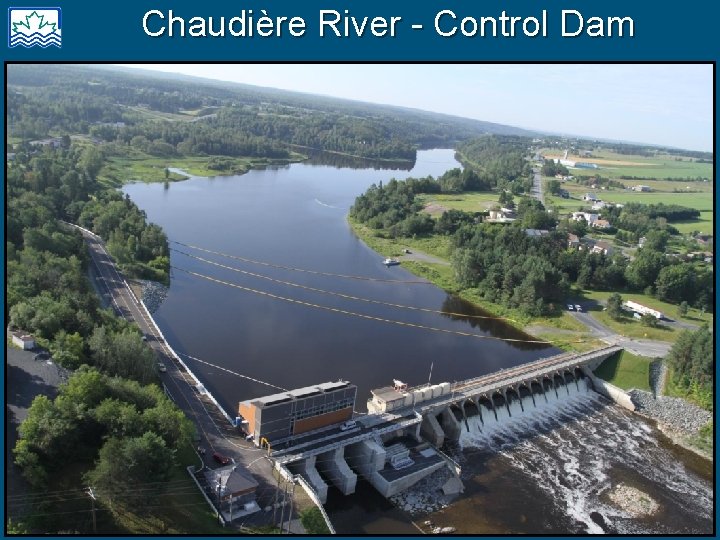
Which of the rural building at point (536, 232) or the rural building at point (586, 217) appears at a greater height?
the rural building at point (586, 217)

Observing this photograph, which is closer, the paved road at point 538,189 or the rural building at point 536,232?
the rural building at point 536,232

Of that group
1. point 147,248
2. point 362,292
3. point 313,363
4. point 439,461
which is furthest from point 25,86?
point 439,461

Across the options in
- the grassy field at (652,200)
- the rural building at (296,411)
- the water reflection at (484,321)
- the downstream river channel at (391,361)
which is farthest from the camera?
the grassy field at (652,200)

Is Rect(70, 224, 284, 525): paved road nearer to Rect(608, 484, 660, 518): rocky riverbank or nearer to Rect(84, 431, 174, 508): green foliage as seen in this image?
Rect(84, 431, 174, 508): green foliage

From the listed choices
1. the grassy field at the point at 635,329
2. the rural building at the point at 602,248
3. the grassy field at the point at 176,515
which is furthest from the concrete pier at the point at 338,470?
the rural building at the point at 602,248

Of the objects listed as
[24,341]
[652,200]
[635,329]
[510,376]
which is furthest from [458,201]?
[24,341]

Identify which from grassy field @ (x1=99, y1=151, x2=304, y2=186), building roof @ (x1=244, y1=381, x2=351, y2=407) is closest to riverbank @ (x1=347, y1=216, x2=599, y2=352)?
building roof @ (x1=244, y1=381, x2=351, y2=407)

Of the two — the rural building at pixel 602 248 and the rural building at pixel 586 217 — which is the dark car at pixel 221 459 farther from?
the rural building at pixel 586 217

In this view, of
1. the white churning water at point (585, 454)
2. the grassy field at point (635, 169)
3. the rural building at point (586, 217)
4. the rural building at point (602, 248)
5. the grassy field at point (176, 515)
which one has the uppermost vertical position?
the grassy field at point (635, 169)
